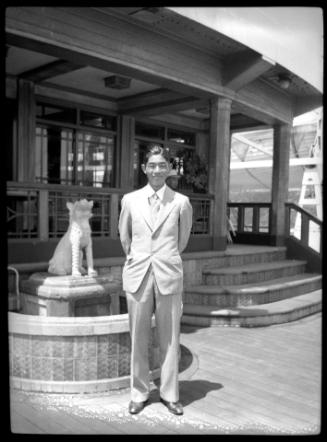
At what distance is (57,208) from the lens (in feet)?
21.8

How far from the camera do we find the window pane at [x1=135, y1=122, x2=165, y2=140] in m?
10.5

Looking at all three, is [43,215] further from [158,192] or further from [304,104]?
[304,104]

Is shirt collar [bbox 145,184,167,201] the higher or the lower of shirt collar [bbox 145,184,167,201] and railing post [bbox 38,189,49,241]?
the higher

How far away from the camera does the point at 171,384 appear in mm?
3215

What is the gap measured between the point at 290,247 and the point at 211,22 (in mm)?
5560

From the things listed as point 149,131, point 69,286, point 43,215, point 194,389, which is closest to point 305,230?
point 149,131

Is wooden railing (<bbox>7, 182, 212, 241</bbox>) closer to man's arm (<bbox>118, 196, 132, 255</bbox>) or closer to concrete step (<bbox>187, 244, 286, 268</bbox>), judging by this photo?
concrete step (<bbox>187, 244, 286, 268</bbox>)

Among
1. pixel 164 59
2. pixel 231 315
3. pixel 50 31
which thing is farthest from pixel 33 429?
pixel 164 59

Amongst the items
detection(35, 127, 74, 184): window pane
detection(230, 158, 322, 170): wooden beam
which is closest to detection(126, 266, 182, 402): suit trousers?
detection(35, 127, 74, 184): window pane

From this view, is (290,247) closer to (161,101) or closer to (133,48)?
(161,101)

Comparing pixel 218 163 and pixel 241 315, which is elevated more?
pixel 218 163

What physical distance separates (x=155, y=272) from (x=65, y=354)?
1121 mm

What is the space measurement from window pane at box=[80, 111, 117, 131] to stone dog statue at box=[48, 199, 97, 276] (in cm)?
512
